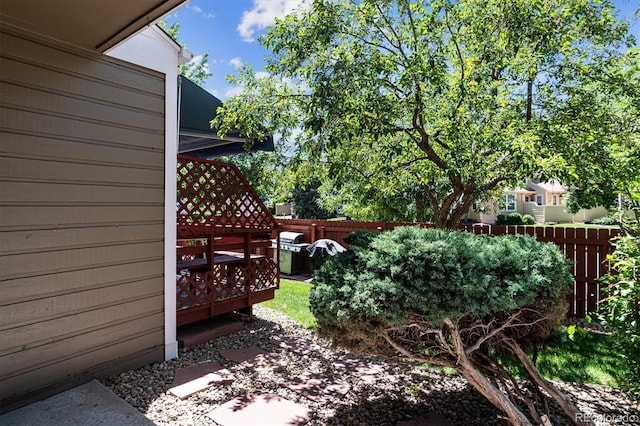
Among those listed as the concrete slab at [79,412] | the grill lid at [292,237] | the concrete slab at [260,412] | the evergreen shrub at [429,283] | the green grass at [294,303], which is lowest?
the green grass at [294,303]

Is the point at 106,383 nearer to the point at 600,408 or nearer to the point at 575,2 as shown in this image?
the point at 600,408

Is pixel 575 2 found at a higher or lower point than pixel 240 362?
higher

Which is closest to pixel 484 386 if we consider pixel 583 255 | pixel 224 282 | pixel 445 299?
pixel 445 299

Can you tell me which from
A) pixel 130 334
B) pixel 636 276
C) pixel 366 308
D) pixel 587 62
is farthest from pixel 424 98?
pixel 130 334

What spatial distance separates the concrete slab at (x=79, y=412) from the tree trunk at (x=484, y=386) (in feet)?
6.98

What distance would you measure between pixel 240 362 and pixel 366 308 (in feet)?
6.85

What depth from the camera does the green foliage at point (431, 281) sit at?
2102mm

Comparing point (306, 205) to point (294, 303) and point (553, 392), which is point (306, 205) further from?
point (553, 392)

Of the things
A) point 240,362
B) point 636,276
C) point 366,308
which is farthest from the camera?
point 240,362

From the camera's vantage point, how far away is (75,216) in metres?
2.91

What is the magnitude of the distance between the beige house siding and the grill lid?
5.68 m

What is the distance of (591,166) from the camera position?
11.8 ft

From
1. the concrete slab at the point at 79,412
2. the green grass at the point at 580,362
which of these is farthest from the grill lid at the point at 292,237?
the concrete slab at the point at 79,412

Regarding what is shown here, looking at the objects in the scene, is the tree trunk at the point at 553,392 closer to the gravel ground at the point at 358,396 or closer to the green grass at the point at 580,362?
the gravel ground at the point at 358,396
